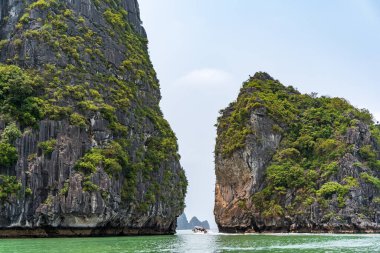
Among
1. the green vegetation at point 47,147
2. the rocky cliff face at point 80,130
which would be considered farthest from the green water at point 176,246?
the green vegetation at point 47,147

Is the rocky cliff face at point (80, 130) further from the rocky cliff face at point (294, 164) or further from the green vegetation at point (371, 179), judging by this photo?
the green vegetation at point (371, 179)

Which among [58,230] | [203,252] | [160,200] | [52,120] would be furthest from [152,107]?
[203,252]

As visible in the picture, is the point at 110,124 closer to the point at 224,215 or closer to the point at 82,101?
the point at 82,101

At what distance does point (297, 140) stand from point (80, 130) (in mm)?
31005

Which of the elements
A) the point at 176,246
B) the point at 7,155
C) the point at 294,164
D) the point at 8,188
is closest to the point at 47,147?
the point at 7,155

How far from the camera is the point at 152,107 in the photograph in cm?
5556

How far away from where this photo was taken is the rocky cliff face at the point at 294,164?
52.3 m

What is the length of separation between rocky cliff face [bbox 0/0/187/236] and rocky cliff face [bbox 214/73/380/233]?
29.2ft

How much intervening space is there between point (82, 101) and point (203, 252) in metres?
23.5

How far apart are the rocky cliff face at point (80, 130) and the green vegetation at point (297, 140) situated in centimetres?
1087

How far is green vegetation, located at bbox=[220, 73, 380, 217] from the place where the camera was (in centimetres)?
5528

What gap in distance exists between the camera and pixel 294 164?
59562 mm

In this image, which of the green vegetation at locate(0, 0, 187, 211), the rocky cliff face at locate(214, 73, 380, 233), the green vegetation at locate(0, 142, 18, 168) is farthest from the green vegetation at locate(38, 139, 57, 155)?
the rocky cliff face at locate(214, 73, 380, 233)

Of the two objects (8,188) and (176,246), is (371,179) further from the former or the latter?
(8,188)
